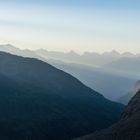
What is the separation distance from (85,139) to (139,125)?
2952 centimetres

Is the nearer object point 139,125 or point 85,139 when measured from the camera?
point 139,125

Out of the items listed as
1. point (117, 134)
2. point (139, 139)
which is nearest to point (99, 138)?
point (117, 134)

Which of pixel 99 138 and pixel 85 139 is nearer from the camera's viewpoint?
pixel 99 138

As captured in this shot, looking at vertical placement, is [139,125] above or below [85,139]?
above

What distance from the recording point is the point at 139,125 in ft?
555

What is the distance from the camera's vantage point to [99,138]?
172875mm

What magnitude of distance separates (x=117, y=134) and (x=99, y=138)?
10063 mm

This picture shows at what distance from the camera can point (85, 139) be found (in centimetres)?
18638

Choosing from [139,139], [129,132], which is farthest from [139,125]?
[139,139]

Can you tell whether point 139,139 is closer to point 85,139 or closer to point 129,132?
point 129,132

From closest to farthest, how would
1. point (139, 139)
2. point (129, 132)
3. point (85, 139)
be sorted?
point (139, 139)
point (129, 132)
point (85, 139)

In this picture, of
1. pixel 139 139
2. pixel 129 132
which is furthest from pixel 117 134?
pixel 139 139

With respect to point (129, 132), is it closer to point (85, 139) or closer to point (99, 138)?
point (99, 138)

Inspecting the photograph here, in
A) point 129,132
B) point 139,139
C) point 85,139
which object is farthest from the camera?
point 85,139
